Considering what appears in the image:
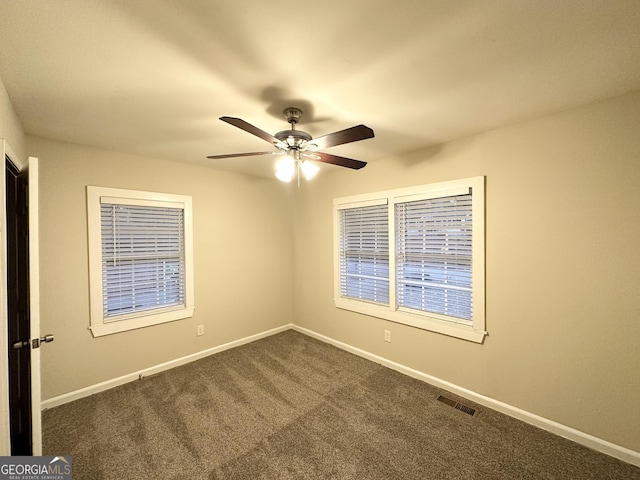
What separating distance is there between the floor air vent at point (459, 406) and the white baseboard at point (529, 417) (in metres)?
0.14

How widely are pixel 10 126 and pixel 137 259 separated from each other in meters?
1.49

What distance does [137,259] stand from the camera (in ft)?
9.42

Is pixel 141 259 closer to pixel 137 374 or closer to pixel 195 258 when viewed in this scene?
pixel 195 258

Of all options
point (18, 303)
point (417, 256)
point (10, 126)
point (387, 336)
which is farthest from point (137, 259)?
point (417, 256)

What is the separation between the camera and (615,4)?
3.48 feet

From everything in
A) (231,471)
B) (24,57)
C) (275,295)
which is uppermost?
(24,57)

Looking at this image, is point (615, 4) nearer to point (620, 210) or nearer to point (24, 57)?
point (620, 210)

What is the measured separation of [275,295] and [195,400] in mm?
1831

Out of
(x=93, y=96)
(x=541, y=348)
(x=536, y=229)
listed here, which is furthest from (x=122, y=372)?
(x=536, y=229)

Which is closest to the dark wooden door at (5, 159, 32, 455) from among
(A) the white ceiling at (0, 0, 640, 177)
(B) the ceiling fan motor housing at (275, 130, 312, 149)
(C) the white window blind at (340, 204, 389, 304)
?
(A) the white ceiling at (0, 0, 640, 177)

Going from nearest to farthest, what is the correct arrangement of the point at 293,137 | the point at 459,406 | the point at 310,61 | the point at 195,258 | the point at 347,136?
the point at 310,61
the point at 347,136
the point at 293,137
the point at 459,406
the point at 195,258

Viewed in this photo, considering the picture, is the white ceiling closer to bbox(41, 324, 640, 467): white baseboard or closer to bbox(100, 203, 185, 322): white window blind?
bbox(100, 203, 185, 322): white window blind

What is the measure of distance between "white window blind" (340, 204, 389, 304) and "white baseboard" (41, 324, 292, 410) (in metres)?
1.55

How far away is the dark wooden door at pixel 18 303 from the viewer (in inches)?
68.5
